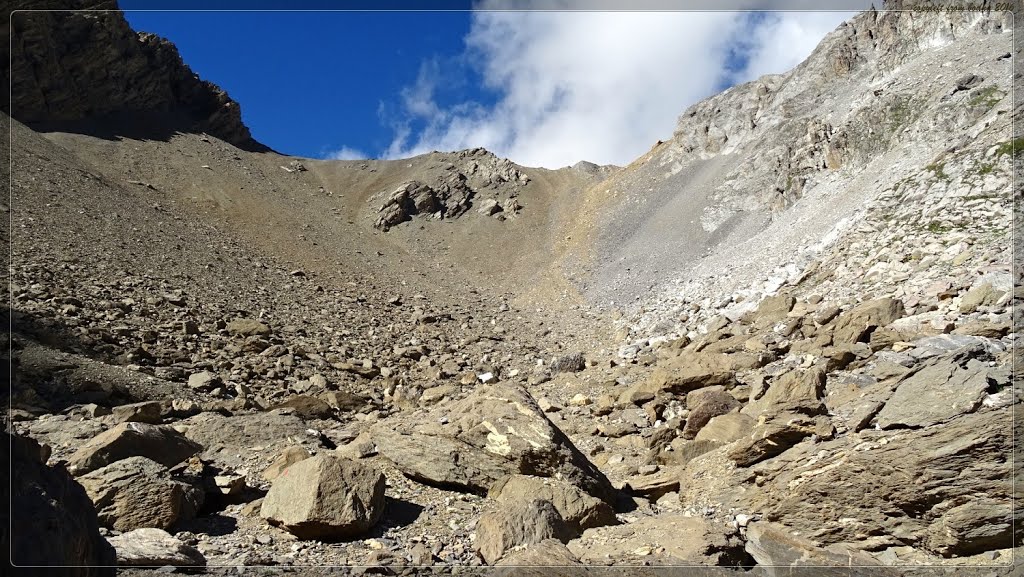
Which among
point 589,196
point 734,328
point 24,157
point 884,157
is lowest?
point 734,328

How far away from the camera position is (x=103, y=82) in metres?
43.6

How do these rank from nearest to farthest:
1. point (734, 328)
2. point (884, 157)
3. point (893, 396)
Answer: point (893, 396)
point (734, 328)
point (884, 157)

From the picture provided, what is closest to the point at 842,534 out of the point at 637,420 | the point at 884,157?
the point at 637,420

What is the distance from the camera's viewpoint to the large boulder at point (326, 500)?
6691 mm

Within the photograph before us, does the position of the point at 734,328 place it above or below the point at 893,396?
above

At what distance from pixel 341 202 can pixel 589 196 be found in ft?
62.0

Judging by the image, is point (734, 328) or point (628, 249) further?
point (628, 249)

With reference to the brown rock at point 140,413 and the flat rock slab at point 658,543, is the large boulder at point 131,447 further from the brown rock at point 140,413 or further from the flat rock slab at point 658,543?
the flat rock slab at point 658,543

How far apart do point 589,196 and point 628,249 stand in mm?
13708

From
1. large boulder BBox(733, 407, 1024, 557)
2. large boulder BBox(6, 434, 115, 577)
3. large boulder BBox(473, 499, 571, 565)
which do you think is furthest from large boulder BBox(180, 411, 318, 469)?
large boulder BBox(733, 407, 1024, 557)

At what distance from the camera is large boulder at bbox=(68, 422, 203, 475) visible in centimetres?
746

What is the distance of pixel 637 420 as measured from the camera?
41.5ft

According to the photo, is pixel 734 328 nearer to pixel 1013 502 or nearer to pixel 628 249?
pixel 1013 502

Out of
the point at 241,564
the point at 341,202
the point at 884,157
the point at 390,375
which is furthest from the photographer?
the point at 341,202
